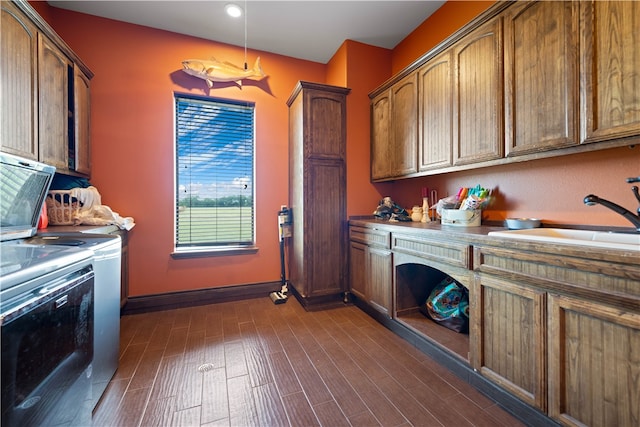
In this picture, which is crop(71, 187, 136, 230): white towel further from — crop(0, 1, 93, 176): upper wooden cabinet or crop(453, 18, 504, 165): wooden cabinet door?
crop(453, 18, 504, 165): wooden cabinet door

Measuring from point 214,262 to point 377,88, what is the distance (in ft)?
9.24

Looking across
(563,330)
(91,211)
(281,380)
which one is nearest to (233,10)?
(91,211)

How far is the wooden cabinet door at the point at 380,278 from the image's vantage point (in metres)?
2.32

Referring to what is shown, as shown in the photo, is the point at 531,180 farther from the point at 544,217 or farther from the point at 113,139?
the point at 113,139

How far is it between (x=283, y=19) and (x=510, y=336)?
334 cm

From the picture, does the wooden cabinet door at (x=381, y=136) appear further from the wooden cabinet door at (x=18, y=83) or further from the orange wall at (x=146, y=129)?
the wooden cabinet door at (x=18, y=83)

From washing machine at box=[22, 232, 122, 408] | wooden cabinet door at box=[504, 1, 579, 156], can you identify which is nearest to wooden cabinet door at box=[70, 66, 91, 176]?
washing machine at box=[22, 232, 122, 408]

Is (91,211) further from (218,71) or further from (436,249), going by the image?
(436,249)

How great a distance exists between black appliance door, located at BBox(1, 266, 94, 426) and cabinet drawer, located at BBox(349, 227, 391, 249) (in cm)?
205

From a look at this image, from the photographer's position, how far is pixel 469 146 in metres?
2.01

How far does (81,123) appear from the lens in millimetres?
2408

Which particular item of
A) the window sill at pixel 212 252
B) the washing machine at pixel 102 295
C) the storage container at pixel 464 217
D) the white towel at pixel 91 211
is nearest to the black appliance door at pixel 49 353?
the washing machine at pixel 102 295

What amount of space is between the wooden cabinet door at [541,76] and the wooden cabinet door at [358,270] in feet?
5.09

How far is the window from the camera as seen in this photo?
3025 mm
